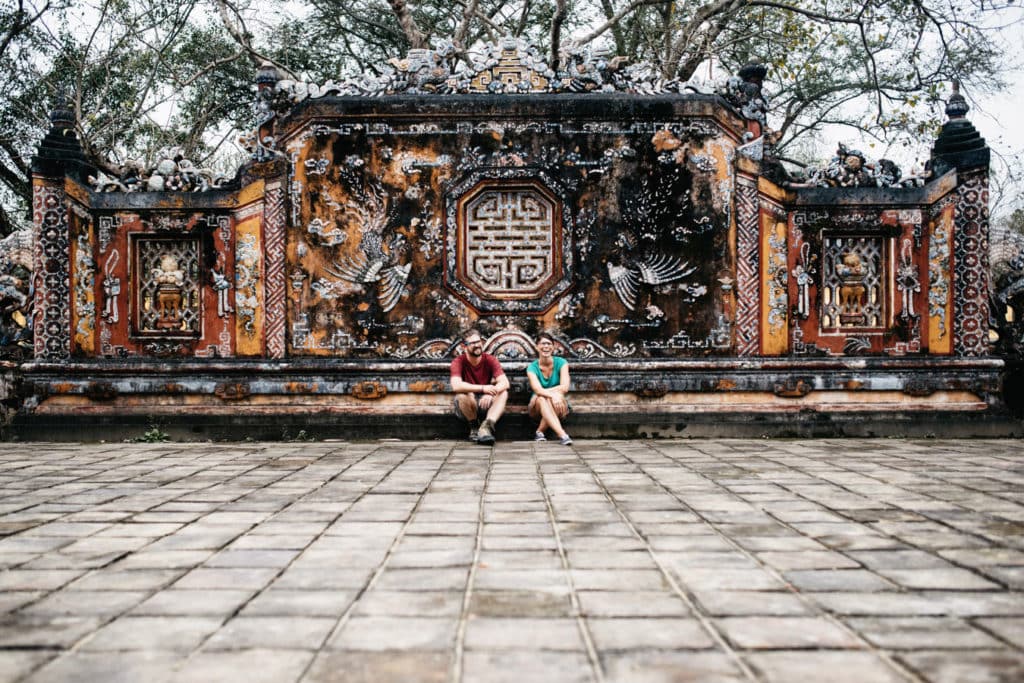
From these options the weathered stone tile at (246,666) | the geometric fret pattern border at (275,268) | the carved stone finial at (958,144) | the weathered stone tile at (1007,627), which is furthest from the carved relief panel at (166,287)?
the carved stone finial at (958,144)

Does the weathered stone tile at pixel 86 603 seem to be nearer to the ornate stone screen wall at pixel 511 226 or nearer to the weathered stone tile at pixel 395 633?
the weathered stone tile at pixel 395 633

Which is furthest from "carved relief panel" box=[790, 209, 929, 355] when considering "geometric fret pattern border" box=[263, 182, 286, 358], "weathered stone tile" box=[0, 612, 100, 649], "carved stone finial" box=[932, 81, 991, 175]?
"weathered stone tile" box=[0, 612, 100, 649]

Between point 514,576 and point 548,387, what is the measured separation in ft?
15.9

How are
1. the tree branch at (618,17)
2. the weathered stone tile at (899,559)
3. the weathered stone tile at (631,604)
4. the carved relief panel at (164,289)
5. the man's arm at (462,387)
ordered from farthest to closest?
the tree branch at (618,17) → the carved relief panel at (164,289) → the man's arm at (462,387) → the weathered stone tile at (899,559) → the weathered stone tile at (631,604)

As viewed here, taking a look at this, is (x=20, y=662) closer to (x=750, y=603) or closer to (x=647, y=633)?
(x=647, y=633)

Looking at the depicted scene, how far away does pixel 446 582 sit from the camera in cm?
275

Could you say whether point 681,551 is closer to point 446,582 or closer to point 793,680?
point 446,582

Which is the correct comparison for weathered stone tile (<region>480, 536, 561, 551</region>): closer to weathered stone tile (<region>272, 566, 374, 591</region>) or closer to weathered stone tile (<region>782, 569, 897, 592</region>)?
weathered stone tile (<region>272, 566, 374, 591</region>)

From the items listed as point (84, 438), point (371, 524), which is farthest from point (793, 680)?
point (84, 438)

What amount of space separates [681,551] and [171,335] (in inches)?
257

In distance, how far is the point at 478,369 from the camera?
755cm

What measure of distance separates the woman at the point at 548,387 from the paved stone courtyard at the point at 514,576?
2.14 metres

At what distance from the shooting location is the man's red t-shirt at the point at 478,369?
24.7 ft

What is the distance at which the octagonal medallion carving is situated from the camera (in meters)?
8.05
